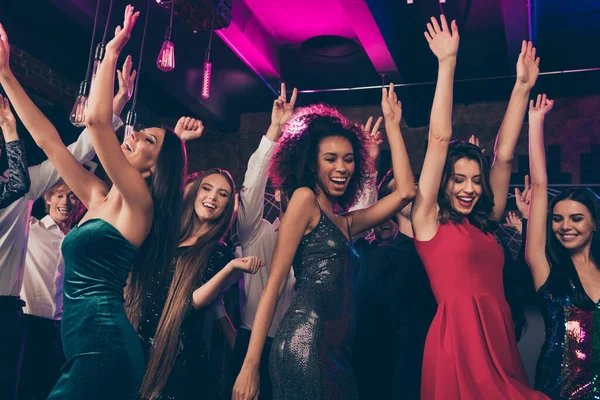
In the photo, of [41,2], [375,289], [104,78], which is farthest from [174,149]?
[41,2]

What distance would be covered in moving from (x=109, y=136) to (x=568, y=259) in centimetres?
204

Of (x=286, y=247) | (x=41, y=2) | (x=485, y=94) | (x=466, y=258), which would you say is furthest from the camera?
(x=485, y=94)

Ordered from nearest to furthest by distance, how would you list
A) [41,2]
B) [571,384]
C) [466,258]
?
[466,258] → [571,384] → [41,2]

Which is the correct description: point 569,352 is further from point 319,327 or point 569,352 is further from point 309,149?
point 309,149

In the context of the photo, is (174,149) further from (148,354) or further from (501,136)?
(501,136)

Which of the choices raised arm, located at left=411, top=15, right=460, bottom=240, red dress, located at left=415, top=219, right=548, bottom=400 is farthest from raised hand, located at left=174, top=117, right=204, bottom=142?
red dress, located at left=415, top=219, right=548, bottom=400

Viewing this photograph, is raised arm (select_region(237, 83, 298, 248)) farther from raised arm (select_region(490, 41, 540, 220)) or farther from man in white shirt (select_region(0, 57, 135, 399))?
raised arm (select_region(490, 41, 540, 220))

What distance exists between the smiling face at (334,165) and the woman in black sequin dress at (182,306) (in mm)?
404

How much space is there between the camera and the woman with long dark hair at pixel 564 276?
2.26m

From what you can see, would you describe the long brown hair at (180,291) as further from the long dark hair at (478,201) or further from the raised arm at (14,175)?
the long dark hair at (478,201)

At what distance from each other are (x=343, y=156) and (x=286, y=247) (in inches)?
17.7

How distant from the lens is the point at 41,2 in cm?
435

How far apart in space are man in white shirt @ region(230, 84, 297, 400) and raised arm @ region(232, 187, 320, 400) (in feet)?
2.79

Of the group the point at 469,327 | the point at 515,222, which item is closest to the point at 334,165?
the point at 469,327
